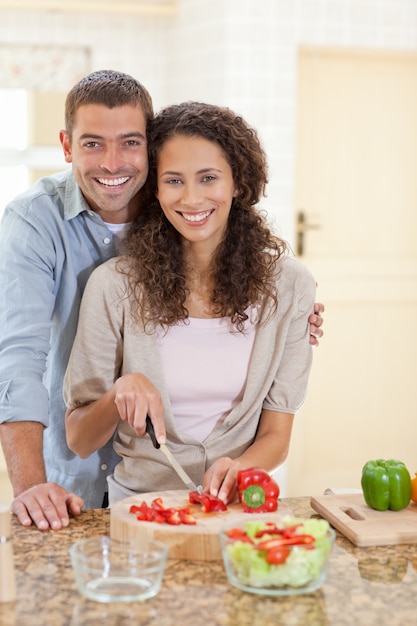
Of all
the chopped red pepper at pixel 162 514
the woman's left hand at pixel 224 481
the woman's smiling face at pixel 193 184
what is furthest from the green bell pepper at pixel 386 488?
the woman's smiling face at pixel 193 184

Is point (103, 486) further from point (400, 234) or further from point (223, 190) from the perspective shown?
point (400, 234)

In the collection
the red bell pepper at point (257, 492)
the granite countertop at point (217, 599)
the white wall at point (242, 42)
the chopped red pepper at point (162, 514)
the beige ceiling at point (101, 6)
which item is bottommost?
the granite countertop at point (217, 599)

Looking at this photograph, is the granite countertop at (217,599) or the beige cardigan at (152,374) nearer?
the granite countertop at (217,599)

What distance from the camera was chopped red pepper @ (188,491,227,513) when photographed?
1812 mm

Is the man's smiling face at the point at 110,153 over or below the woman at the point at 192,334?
over

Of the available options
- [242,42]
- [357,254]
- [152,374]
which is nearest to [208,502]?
[152,374]

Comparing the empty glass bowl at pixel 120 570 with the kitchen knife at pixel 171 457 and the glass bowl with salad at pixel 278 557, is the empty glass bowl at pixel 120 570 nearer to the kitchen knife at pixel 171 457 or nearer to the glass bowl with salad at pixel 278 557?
the glass bowl with salad at pixel 278 557

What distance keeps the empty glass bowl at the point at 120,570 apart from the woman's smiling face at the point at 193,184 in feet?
3.06

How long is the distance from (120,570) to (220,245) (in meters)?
1.07

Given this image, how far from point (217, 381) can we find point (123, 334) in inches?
10.1

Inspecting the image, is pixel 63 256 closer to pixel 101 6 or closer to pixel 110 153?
pixel 110 153

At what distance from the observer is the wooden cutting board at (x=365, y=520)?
1.76 m

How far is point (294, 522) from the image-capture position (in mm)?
1575

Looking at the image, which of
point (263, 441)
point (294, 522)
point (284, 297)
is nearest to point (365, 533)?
point (294, 522)
